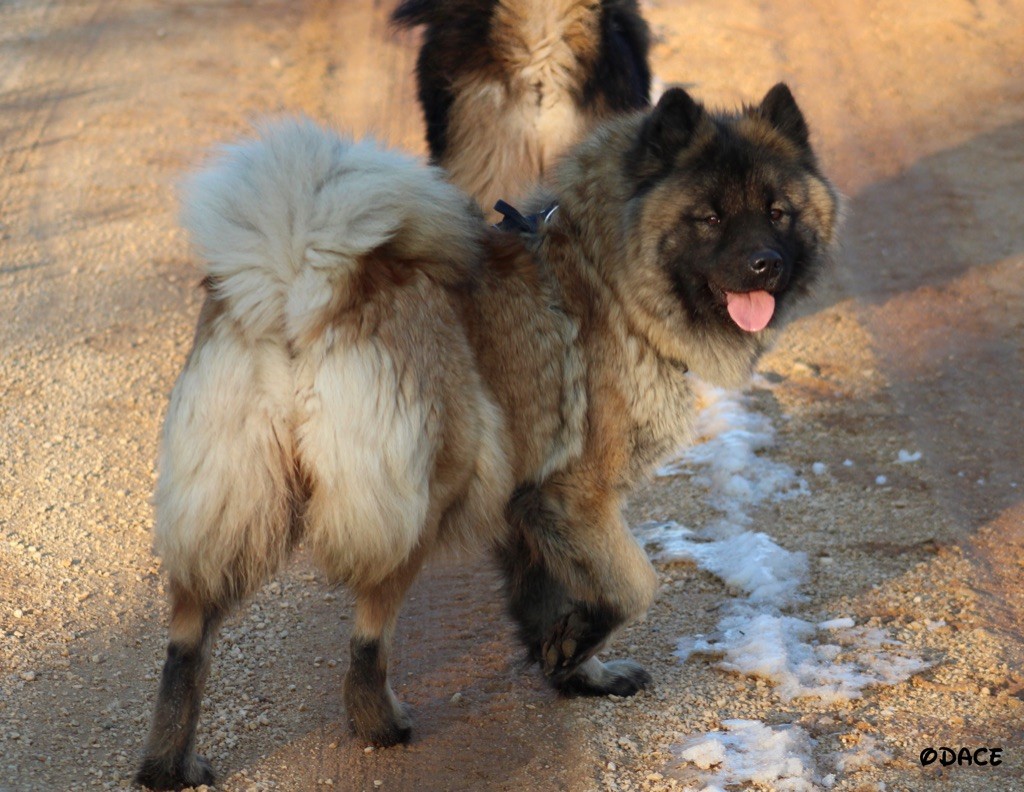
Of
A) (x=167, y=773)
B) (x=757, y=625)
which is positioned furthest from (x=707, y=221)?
(x=167, y=773)

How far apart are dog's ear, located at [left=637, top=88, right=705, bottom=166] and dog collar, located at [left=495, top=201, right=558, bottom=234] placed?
43 centimetres

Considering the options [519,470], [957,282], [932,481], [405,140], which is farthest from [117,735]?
[405,140]

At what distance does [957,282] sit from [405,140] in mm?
4930

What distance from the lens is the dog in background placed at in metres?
6.24

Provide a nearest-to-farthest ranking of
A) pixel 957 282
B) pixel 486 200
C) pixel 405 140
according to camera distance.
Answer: pixel 486 200 < pixel 957 282 < pixel 405 140

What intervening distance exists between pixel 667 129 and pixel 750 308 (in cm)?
74

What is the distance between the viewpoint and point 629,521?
5.94 meters

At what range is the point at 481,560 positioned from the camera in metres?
5.57

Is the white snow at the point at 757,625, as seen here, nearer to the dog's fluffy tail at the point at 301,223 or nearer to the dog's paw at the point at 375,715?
the dog's paw at the point at 375,715

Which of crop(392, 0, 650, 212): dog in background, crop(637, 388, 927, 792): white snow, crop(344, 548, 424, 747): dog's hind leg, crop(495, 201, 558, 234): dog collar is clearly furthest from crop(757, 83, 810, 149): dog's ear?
crop(344, 548, 424, 747): dog's hind leg

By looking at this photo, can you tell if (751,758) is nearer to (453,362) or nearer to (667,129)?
(453,362)

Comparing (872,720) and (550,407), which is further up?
(550,407)

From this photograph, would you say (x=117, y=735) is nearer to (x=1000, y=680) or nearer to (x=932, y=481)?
(x=1000, y=680)

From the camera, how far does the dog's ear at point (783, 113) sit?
14.8 feet
